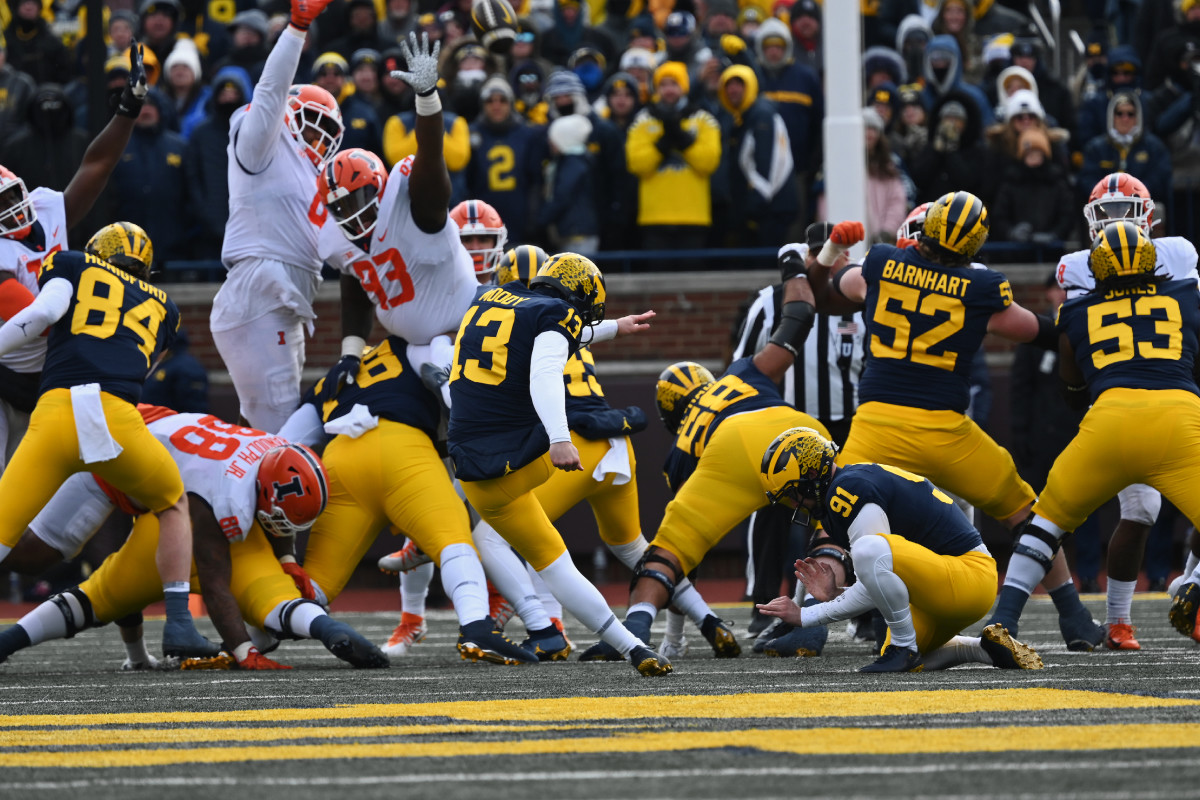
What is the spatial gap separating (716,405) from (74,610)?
2984 mm

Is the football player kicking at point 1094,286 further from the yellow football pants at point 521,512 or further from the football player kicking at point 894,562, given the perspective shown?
the yellow football pants at point 521,512

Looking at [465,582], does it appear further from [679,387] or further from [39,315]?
[39,315]

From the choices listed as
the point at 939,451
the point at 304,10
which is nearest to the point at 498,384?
the point at 939,451

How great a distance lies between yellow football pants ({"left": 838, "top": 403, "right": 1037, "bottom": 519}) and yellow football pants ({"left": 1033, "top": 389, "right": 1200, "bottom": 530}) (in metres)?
0.34

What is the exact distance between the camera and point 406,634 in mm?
8805

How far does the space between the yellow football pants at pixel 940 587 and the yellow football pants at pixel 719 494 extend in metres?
1.20

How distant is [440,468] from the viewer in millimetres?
7941

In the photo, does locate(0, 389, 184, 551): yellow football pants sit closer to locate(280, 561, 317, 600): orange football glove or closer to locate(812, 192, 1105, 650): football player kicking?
locate(280, 561, 317, 600): orange football glove

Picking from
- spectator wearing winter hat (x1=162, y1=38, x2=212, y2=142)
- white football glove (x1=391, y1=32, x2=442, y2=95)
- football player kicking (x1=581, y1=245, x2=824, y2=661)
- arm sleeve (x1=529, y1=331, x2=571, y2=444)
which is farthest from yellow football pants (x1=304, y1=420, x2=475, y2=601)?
spectator wearing winter hat (x1=162, y1=38, x2=212, y2=142)

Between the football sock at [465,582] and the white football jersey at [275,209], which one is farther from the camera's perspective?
the white football jersey at [275,209]

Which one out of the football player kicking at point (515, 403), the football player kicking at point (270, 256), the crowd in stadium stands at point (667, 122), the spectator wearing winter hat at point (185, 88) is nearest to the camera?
the football player kicking at point (515, 403)

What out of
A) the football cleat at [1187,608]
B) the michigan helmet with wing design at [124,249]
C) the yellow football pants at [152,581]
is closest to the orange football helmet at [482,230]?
the michigan helmet with wing design at [124,249]

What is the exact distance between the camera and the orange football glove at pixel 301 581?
7750mm

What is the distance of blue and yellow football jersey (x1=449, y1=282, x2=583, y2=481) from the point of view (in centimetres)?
689
